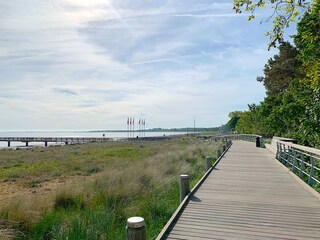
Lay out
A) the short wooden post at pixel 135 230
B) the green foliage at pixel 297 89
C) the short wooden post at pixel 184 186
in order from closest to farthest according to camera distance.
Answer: the short wooden post at pixel 135 230 < the short wooden post at pixel 184 186 < the green foliage at pixel 297 89

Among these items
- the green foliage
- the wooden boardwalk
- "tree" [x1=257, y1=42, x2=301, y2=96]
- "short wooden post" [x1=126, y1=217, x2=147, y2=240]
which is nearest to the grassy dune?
the wooden boardwalk

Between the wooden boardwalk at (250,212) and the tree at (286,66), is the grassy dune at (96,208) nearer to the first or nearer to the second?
the wooden boardwalk at (250,212)

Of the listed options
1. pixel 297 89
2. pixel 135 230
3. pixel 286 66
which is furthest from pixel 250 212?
pixel 286 66

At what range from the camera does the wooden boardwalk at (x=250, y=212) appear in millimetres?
4945

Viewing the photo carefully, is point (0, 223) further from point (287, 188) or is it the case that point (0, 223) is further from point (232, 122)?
point (232, 122)

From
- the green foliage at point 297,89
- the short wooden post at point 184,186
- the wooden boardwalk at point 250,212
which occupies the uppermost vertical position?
the green foliage at point 297,89

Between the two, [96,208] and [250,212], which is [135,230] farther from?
[96,208]

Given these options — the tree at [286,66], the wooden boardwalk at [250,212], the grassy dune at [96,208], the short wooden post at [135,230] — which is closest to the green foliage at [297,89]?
the tree at [286,66]

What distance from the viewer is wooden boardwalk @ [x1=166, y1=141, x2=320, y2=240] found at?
4945mm

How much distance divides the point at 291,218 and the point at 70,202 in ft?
20.4

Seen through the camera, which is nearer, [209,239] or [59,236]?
[209,239]

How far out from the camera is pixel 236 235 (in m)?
4.86

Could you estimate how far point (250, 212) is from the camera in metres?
6.10

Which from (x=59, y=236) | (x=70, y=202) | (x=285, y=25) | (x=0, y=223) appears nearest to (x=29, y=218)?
(x=0, y=223)
